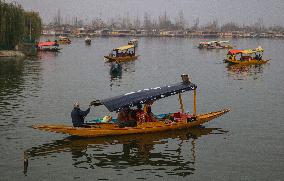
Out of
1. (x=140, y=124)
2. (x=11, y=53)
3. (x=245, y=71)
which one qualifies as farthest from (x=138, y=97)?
(x=11, y=53)

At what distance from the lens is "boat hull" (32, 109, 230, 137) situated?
86.5ft

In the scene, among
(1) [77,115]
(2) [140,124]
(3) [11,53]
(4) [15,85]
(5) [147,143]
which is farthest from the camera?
(3) [11,53]

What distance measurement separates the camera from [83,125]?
2761cm

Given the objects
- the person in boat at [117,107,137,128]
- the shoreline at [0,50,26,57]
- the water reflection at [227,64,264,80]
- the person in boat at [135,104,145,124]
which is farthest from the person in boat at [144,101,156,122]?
the shoreline at [0,50,26,57]

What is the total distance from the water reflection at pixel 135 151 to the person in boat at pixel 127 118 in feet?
2.65

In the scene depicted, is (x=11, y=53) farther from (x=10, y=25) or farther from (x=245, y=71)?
(x=245, y=71)

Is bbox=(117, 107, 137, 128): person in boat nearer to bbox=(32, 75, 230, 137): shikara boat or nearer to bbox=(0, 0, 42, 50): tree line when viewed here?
bbox=(32, 75, 230, 137): shikara boat

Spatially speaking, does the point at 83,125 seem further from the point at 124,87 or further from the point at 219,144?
the point at 124,87

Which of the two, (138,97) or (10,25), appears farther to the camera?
(10,25)

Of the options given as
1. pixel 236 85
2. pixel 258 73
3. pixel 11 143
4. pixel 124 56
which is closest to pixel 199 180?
pixel 11 143

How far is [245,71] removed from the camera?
221 ft

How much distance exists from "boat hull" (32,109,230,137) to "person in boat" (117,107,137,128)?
0.34 meters

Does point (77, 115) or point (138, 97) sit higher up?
point (138, 97)

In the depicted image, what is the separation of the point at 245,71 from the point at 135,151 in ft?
149
